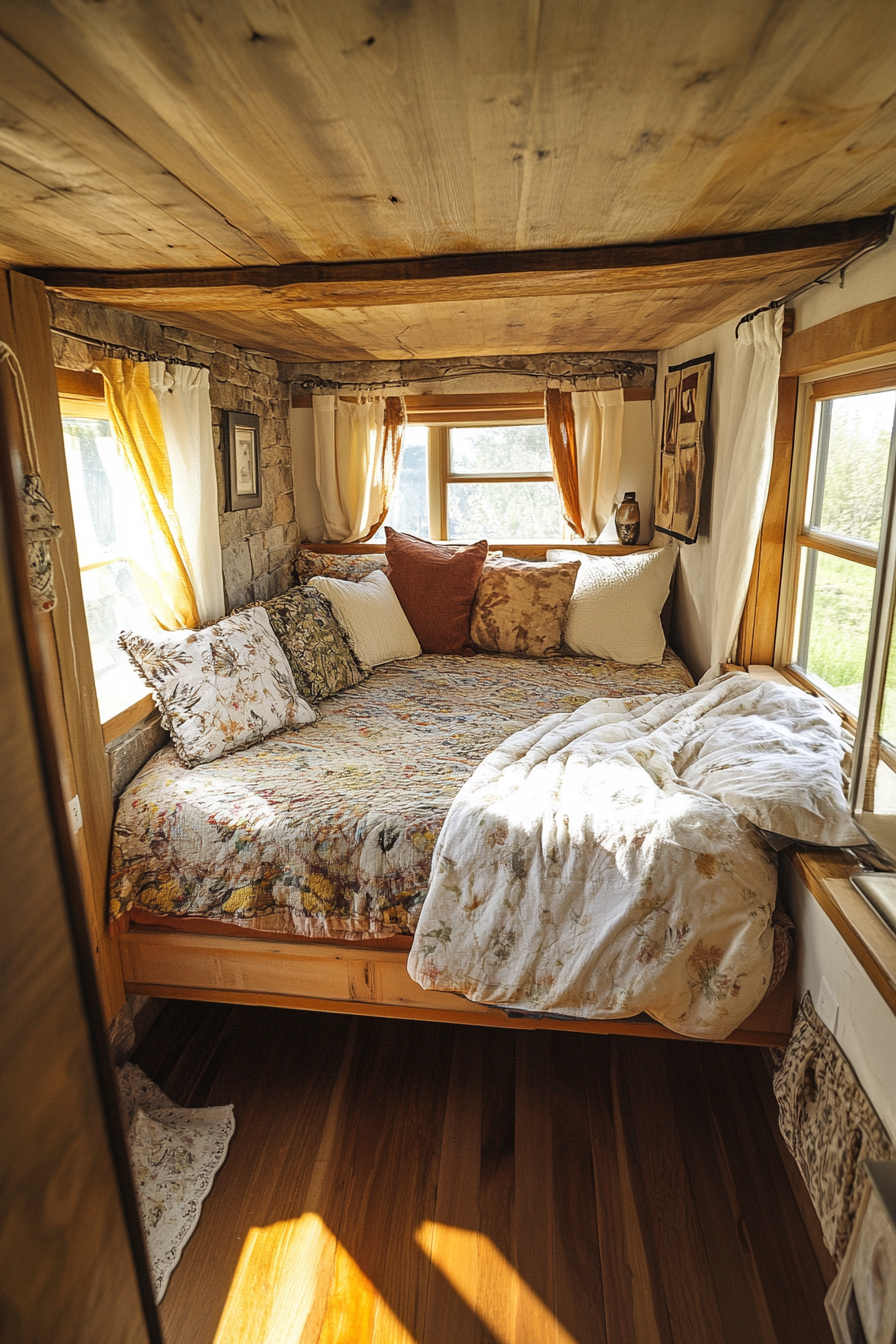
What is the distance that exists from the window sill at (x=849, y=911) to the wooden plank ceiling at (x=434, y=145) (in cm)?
126

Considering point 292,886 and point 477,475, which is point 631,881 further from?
point 477,475

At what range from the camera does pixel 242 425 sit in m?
3.36

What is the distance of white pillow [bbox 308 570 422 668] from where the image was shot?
3344mm

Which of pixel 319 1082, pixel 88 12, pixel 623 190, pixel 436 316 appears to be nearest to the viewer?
pixel 88 12

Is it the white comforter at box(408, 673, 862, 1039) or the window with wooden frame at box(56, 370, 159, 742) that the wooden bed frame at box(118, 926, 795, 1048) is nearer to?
the white comforter at box(408, 673, 862, 1039)

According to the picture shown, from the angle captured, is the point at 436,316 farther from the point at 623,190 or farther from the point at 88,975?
the point at 88,975

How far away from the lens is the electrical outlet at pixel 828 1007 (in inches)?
58.6

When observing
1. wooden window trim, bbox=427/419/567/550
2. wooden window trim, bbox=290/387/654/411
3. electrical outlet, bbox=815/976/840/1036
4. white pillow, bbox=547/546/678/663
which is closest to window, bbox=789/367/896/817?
electrical outlet, bbox=815/976/840/1036

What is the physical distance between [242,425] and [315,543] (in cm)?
95

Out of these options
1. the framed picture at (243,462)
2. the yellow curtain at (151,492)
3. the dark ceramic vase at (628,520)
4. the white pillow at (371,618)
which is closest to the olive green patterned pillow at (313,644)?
the white pillow at (371,618)

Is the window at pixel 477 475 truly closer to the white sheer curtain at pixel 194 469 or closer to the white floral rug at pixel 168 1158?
the white sheer curtain at pixel 194 469

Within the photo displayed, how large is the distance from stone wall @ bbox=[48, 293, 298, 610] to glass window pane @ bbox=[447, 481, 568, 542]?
936 mm

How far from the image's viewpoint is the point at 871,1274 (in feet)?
3.46

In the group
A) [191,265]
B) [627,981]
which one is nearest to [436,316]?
[191,265]
